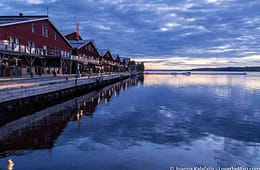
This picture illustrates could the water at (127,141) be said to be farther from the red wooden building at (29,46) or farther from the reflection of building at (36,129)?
the red wooden building at (29,46)

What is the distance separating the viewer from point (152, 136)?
15.9 meters

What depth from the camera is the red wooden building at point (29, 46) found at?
111 ft

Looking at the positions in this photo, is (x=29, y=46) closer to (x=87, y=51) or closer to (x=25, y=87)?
(x=25, y=87)

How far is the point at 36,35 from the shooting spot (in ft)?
138

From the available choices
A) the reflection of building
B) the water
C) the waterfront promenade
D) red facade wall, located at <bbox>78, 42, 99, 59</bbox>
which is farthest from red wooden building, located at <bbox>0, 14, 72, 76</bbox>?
the water

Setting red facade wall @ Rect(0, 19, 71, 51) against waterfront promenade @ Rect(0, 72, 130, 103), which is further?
red facade wall @ Rect(0, 19, 71, 51)

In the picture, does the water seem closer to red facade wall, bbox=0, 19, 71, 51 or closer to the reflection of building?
the reflection of building

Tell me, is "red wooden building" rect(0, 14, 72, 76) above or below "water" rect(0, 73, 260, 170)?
above

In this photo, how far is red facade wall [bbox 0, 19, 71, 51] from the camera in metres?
35.4

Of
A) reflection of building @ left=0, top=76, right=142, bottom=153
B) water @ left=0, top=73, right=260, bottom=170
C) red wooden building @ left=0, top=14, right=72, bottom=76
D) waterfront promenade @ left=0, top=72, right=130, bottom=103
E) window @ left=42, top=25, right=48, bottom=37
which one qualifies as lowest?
water @ left=0, top=73, right=260, bottom=170

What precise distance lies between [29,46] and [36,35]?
3020mm

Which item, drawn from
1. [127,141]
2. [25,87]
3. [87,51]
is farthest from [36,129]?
[87,51]

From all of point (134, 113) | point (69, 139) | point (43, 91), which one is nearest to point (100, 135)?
point (69, 139)

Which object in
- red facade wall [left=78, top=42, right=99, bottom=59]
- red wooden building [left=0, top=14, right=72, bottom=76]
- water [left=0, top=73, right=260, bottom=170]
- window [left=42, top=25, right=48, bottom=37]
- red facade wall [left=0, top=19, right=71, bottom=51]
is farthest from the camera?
red facade wall [left=78, top=42, right=99, bottom=59]
